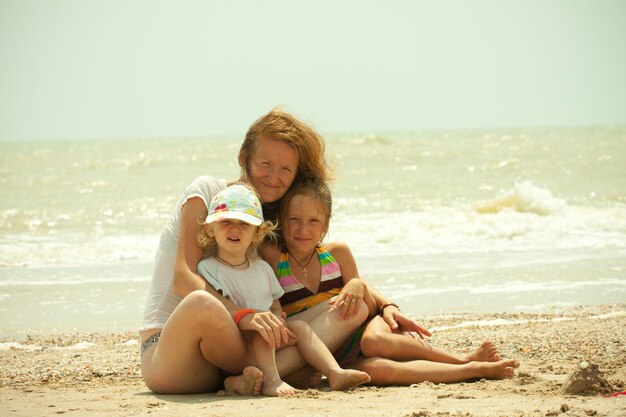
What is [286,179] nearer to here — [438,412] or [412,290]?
[438,412]

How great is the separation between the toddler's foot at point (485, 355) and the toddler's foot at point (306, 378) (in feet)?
2.61

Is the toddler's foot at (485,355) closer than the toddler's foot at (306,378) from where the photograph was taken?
Result: No

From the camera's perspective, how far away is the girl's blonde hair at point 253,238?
3719 millimetres

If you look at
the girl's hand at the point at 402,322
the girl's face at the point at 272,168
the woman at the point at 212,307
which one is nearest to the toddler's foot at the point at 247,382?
the woman at the point at 212,307

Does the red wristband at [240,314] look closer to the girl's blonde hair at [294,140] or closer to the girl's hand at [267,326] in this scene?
the girl's hand at [267,326]

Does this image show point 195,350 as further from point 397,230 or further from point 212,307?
point 397,230

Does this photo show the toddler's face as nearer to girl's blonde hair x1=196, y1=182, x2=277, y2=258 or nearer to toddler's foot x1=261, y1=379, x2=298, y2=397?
girl's blonde hair x1=196, y1=182, x2=277, y2=258

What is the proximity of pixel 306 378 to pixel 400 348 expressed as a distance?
496 mm

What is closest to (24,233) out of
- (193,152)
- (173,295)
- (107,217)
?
(107,217)

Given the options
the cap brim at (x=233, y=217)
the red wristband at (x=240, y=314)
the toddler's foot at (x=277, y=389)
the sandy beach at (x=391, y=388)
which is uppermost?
the cap brim at (x=233, y=217)

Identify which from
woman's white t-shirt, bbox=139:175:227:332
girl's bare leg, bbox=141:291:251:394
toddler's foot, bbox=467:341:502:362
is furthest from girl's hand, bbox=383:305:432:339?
woman's white t-shirt, bbox=139:175:227:332

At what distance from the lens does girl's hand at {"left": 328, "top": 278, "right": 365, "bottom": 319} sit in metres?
3.86

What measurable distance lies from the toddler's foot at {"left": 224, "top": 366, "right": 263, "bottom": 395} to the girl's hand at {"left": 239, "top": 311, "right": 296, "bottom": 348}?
0.52 ft

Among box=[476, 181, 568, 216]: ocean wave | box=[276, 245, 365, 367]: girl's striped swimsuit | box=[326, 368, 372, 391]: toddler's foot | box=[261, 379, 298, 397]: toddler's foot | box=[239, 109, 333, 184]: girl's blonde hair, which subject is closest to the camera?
box=[261, 379, 298, 397]: toddler's foot
